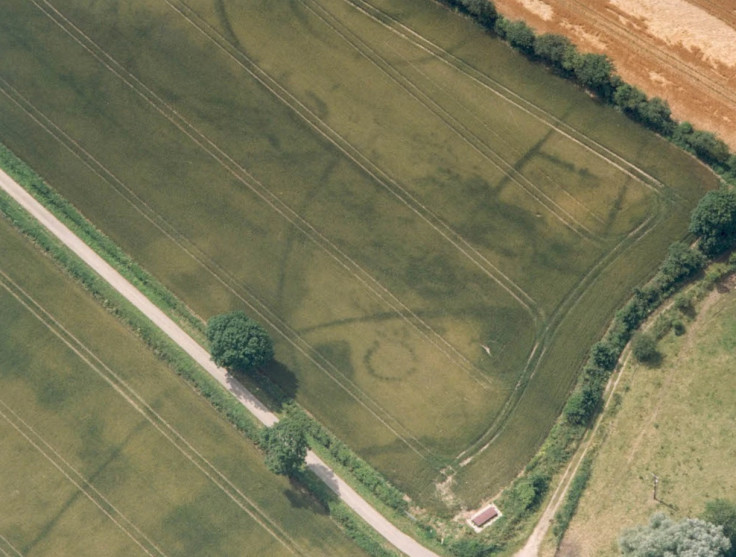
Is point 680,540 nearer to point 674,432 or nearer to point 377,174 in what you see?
point 674,432

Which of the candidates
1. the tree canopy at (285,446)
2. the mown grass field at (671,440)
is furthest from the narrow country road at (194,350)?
the mown grass field at (671,440)

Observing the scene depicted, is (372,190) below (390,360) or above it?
above

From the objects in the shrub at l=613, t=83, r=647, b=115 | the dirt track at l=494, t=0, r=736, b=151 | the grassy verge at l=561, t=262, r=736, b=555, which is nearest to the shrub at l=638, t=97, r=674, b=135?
the shrub at l=613, t=83, r=647, b=115

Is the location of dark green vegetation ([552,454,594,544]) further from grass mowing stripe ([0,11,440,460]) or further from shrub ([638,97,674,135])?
shrub ([638,97,674,135])

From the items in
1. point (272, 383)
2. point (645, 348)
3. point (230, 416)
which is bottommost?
point (230, 416)

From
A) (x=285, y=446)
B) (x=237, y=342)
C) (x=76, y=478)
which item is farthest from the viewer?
(x=76, y=478)

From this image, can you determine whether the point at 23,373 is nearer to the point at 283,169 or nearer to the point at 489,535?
the point at 283,169

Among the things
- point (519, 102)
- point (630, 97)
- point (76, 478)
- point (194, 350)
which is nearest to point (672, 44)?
point (630, 97)
